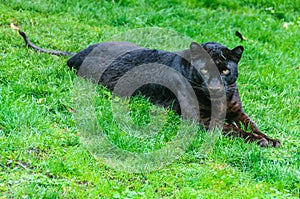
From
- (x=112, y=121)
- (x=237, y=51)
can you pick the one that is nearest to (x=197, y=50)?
(x=237, y=51)

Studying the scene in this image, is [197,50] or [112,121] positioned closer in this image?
[112,121]

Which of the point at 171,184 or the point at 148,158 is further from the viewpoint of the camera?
the point at 148,158

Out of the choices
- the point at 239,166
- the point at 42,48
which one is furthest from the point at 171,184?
the point at 42,48

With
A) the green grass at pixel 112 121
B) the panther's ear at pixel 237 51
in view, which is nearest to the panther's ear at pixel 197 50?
the panther's ear at pixel 237 51

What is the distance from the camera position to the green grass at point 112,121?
166 inches

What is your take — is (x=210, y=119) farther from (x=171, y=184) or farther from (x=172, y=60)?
(x=171, y=184)

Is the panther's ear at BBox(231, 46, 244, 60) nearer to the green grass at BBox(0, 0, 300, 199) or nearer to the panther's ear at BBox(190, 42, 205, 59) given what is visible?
the panther's ear at BBox(190, 42, 205, 59)

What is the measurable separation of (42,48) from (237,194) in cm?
392

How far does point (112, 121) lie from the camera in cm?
521

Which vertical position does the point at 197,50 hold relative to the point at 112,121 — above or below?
above

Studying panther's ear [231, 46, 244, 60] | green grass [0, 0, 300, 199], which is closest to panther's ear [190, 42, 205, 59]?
panther's ear [231, 46, 244, 60]

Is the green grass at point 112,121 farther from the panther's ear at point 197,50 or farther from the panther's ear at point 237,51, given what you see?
the panther's ear at point 237,51

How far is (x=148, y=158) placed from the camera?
465cm

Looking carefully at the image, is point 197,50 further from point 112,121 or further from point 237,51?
point 112,121
